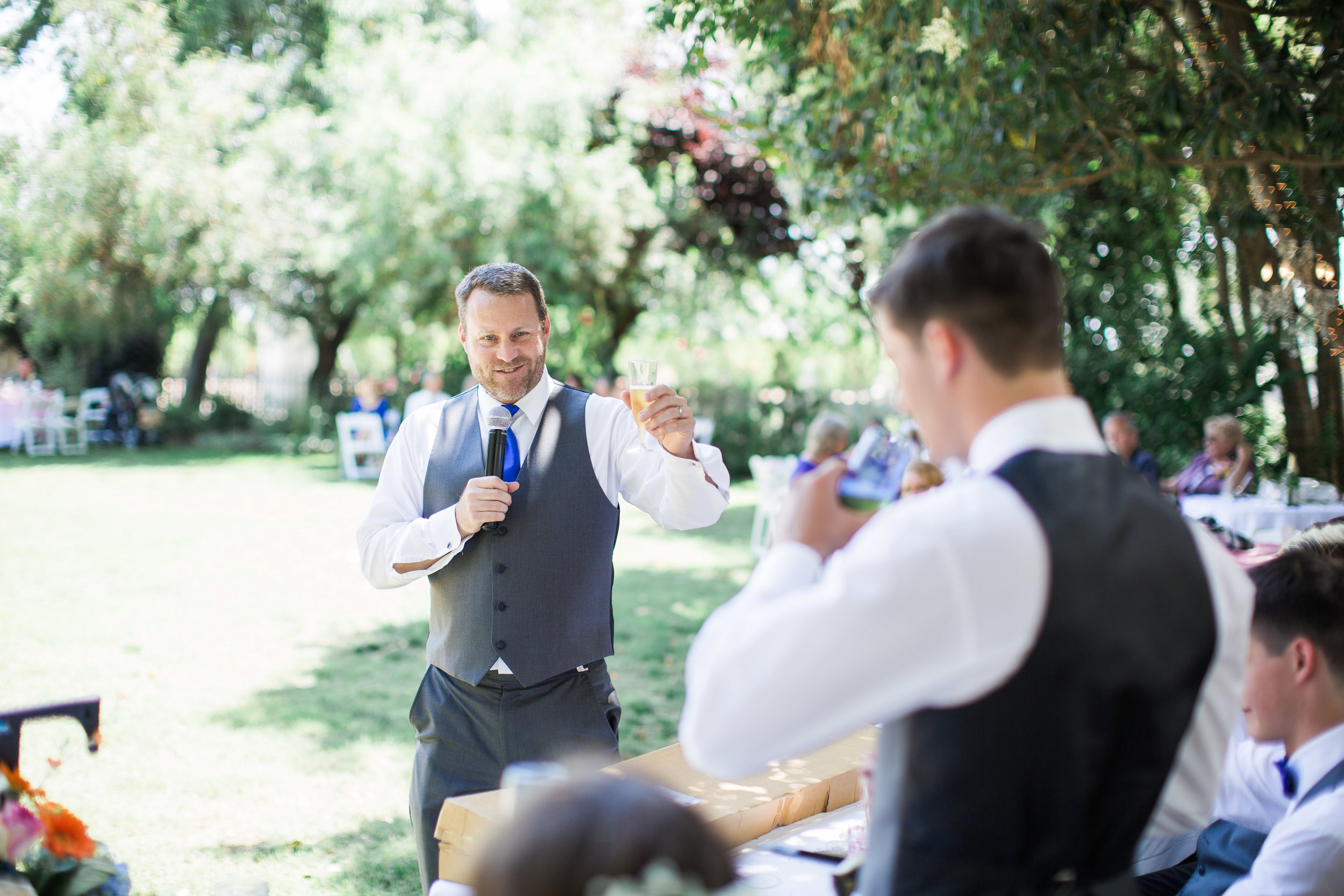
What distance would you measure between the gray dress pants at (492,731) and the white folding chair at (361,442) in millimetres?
13474

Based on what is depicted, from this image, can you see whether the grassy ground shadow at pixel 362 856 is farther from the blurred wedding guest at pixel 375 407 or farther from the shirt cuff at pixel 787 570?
the blurred wedding guest at pixel 375 407

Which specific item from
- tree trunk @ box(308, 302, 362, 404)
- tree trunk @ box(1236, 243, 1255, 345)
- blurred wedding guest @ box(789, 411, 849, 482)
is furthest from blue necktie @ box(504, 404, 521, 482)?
tree trunk @ box(308, 302, 362, 404)

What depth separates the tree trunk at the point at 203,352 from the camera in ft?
71.0

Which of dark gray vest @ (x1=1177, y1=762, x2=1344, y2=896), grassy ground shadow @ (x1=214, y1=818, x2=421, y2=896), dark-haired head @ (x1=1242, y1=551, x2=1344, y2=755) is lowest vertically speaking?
grassy ground shadow @ (x1=214, y1=818, x2=421, y2=896)

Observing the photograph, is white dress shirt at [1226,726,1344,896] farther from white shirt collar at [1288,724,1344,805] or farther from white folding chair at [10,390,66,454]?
white folding chair at [10,390,66,454]

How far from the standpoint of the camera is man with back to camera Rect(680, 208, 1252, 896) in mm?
1038

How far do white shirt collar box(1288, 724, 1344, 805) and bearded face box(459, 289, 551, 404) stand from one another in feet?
6.12

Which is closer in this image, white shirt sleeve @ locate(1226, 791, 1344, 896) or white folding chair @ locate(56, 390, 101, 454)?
white shirt sleeve @ locate(1226, 791, 1344, 896)

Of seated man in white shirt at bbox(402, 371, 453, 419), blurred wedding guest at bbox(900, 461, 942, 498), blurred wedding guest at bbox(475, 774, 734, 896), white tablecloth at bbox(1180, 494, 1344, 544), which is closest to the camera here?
blurred wedding guest at bbox(475, 774, 734, 896)

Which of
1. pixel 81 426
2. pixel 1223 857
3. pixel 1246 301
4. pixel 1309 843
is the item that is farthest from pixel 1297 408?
pixel 81 426

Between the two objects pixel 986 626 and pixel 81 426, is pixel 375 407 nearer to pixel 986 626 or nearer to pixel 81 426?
pixel 81 426

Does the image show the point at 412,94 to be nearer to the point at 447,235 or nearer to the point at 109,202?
the point at 447,235

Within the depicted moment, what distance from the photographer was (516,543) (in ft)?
8.47

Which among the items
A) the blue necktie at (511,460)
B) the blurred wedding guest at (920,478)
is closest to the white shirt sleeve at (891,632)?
the blue necktie at (511,460)
